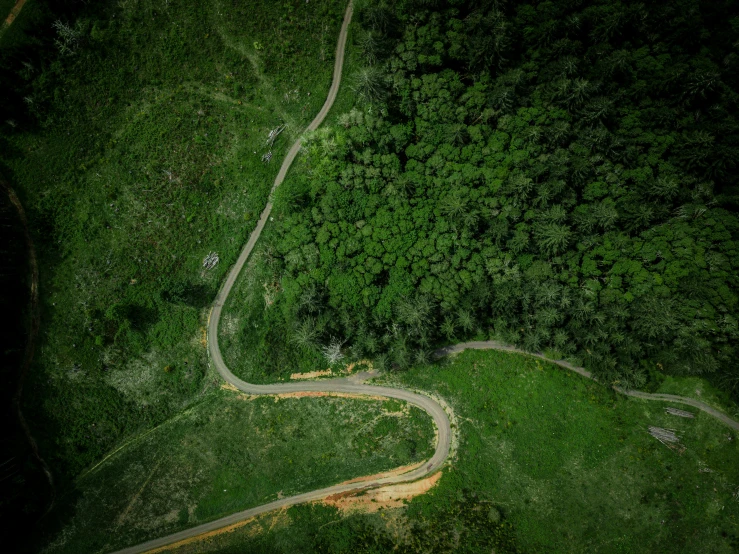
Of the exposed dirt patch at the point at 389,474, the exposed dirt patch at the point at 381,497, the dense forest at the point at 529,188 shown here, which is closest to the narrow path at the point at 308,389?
the exposed dirt patch at the point at 389,474

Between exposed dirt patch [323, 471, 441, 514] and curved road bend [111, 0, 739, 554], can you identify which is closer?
exposed dirt patch [323, 471, 441, 514]

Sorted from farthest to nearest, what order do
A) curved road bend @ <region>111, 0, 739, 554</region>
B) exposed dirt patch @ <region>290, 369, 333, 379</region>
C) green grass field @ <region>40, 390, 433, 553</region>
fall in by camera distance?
exposed dirt patch @ <region>290, 369, 333, 379</region> → green grass field @ <region>40, 390, 433, 553</region> → curved road bend @ <region>111, 0, 739, 554</region>

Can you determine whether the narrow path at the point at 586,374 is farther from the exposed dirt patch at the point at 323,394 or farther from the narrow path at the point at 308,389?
the exposed dirt patch at the point at 323,394

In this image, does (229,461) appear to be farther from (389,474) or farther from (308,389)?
(389,474)

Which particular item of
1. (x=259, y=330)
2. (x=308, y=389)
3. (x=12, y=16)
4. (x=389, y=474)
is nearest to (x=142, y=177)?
(x=12, y=16)

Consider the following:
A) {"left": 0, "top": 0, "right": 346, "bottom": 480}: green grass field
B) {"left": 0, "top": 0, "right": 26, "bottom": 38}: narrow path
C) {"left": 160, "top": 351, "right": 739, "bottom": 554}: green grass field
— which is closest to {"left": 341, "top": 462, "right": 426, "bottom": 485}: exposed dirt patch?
{"left": 160, "top": 351, "right": 739, "bottom": 554}: green grass field

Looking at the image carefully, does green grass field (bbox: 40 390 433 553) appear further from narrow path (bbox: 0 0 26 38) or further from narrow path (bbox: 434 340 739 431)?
narrow path (bbox: 0 0 26 38)

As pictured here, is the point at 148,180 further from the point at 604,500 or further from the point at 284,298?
the point at 604,500
